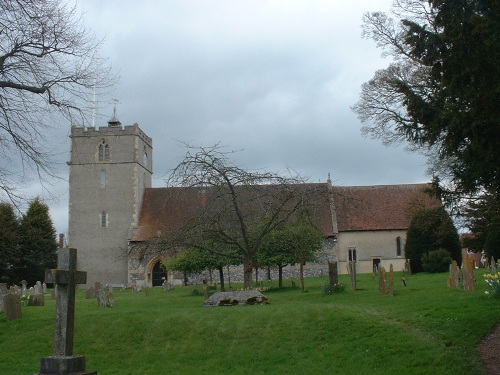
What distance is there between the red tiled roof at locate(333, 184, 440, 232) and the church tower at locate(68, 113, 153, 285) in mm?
15402

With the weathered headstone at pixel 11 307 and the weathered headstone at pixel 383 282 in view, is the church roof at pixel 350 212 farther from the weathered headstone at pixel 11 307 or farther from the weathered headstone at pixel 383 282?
the weathered headstone at pixel 11 307

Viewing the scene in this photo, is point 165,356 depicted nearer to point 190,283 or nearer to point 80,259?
point 190,283

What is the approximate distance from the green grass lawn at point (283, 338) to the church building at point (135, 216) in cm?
2607

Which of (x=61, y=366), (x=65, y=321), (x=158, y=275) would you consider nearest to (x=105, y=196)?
(x=158, y=275)

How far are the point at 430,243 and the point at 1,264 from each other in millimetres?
31502

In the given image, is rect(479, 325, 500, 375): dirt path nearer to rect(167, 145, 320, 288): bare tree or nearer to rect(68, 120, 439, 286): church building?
rect(167, 145, 320, 288): bare tree

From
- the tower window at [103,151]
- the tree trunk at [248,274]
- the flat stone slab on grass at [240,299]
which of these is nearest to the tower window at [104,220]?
the tower window at [103,151]

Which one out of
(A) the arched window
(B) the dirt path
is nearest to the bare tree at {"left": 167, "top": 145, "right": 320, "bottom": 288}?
(B) the dirt path

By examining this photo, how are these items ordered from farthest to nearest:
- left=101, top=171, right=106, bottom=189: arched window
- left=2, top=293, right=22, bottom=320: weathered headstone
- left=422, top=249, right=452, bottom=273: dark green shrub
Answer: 1. left=101, top=171, right=106, bottom=189: arched window
2. left=422, top=249, right=452, bottom=273: dark green shrub
3. left=2, top=293, right=22, bottom=320: weathered headstone

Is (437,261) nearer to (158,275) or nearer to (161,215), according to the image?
(158,275)

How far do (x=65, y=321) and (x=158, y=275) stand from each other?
36034 mm

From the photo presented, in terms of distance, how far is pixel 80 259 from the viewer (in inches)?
1758

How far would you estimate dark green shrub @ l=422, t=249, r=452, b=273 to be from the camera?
1106 inches

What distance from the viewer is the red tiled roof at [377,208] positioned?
141 ft
